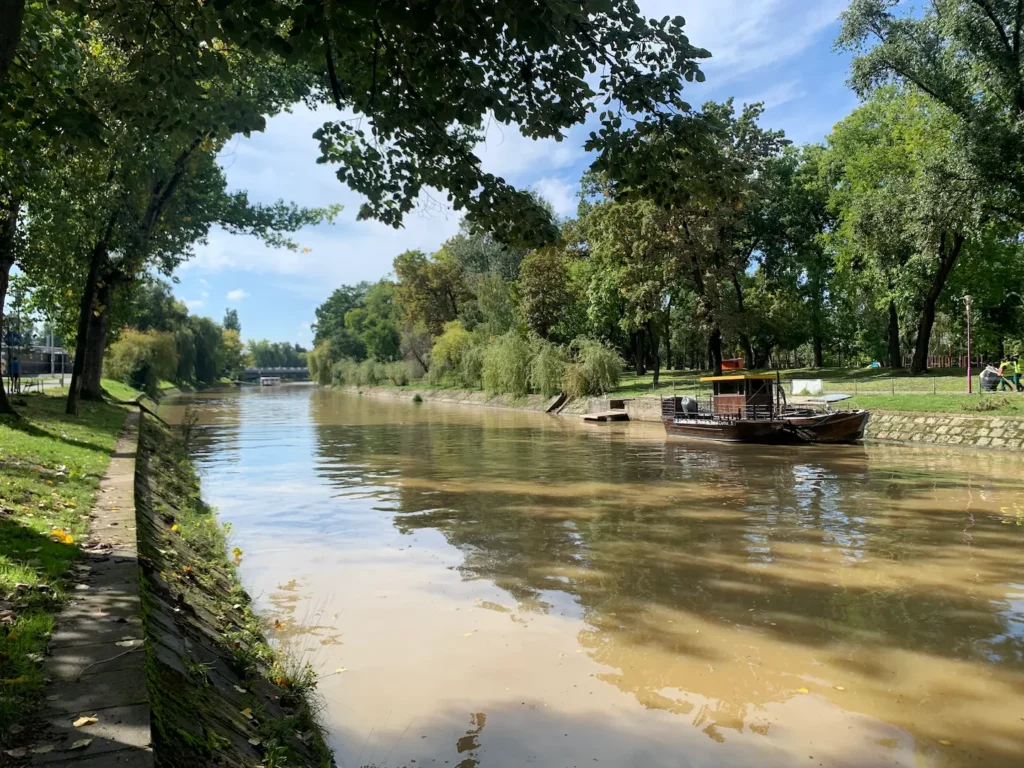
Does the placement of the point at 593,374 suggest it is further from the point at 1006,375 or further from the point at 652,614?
the point at 652,614

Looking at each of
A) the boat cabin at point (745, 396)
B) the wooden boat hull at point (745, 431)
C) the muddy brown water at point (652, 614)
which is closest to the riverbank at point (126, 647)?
the muddy brown water at point (652, 614)

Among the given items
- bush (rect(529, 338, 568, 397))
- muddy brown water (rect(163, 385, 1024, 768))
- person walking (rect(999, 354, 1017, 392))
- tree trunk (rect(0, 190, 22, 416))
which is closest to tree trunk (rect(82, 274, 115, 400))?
tree trunk (rect(0, 190, 22, 416))

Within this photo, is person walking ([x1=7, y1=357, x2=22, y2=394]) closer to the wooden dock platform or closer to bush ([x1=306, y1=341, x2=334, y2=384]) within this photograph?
the wooden dock platform

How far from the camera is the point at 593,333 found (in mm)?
50031

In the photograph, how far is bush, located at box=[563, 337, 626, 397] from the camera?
129 feet

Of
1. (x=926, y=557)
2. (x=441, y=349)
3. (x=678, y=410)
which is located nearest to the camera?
(x=926, y=557)

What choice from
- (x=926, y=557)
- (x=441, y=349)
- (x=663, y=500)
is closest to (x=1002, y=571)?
(x=926, y=557)

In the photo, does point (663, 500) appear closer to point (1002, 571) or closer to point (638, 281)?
point (1002, 571)

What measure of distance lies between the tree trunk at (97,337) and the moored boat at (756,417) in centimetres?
2078

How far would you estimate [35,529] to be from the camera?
20.2 ft

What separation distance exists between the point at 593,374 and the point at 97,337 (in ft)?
80.8

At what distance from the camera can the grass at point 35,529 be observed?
3.47 m

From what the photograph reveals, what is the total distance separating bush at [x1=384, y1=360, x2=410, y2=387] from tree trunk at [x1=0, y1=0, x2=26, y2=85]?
67.2m

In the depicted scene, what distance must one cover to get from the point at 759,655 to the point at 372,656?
3417 mm
